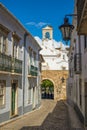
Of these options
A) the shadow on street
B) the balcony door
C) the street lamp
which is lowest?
the shadow on street

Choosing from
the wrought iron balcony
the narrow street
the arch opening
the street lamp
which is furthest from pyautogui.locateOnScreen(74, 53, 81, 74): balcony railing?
the arch opening

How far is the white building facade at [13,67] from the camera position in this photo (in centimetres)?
1275

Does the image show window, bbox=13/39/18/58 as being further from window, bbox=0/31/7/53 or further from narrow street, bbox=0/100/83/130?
narrow street, bbox=0/100/83/130

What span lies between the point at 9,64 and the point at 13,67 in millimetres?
763

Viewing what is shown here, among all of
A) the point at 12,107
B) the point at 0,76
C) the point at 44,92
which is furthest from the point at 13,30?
the point at 44,92

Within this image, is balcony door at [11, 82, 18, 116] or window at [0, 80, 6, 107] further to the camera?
balcony door at [11, 82, 18, 116]

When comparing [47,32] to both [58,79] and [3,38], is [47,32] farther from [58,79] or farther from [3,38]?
[3,38]

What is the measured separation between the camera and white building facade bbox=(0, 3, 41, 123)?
1275 centimetres

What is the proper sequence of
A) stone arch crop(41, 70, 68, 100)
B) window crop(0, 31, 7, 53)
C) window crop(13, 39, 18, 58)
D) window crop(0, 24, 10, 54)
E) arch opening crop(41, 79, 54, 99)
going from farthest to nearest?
arch opening crop(41, 79, 54, 99)
stone arch crop(41, 70, 68, 100)
window crop(13, 39, 18, 58)
window crop(0, 31, 7, 53)
window crop(0, 24, 10, 54)

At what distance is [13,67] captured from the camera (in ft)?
46.3

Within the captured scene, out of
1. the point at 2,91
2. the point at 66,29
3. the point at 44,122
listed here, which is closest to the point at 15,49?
the point at 2,91

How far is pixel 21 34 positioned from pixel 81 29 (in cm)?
891

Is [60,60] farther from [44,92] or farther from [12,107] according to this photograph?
[12,107]

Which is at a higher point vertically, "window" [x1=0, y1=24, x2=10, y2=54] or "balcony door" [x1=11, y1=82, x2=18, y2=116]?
"window" [x1=0, y1=24, x2=10, y2=54]
